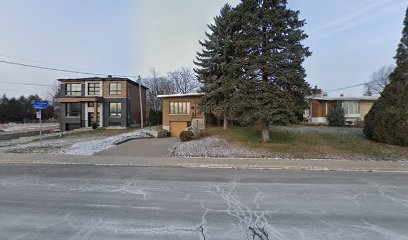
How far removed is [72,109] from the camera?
3628 centimetres

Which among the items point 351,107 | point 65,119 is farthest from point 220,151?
point 65,119

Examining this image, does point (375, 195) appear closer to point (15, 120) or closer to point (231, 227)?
point (231, 227)

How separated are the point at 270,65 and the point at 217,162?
6.95 meters

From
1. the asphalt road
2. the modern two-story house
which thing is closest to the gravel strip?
the asphalt road

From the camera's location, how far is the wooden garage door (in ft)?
88.7

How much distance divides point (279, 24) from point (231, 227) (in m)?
12.9

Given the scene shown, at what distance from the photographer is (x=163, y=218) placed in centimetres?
455

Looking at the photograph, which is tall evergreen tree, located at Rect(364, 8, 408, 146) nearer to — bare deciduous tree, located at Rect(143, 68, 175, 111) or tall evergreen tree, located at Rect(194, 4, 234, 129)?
tall evergreen tree, located at Rect(194, 4, 234, 129)

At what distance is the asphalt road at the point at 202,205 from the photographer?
3.98 meters

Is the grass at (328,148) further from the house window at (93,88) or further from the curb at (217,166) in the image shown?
the house window at (93,88)

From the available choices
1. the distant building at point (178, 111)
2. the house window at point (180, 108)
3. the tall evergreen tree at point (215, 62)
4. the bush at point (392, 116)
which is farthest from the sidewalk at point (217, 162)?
the house window at point (180, 108)

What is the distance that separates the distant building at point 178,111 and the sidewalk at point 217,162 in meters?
15.4

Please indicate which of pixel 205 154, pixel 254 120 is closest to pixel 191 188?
pixel 205 154

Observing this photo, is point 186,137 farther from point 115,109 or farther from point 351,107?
point 351,107
